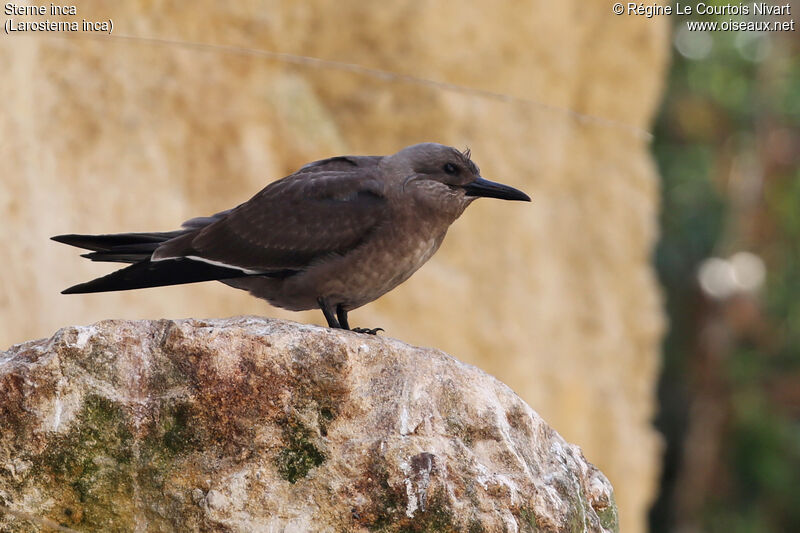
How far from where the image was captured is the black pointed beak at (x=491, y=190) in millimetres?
4113

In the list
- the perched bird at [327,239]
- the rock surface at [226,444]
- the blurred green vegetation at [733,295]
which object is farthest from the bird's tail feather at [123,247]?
the blurred green vegetation at [733,295]

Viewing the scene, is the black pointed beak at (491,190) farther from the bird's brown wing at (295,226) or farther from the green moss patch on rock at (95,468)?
the green moss patch on rock at (95,468)

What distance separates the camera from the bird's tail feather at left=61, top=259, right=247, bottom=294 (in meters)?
3.97

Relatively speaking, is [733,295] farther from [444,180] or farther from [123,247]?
[123,247]

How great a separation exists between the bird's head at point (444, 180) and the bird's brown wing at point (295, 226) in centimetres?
14

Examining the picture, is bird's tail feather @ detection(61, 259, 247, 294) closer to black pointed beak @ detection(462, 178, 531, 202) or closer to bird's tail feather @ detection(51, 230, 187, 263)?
bird's tail feather @ detection(51, 230, 187, 263)

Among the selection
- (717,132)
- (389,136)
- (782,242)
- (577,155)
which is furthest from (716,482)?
(389,136)

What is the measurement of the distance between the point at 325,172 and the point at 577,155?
21.8 ft

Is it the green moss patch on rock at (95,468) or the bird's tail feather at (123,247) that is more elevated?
the bird's tail feather at (123,247)

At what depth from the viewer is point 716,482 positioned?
17.0 metres

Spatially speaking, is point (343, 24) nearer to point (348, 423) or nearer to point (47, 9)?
point (47, 9)

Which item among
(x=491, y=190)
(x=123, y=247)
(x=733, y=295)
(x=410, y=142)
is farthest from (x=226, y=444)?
(x=733, y=295)

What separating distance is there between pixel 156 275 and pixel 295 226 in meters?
0.59

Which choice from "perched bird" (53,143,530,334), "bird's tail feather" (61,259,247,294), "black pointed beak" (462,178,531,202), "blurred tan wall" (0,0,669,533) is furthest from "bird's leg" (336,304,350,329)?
"blurred tan wall" (0,0,669,533)
